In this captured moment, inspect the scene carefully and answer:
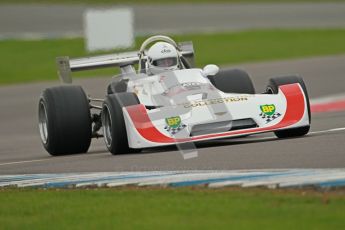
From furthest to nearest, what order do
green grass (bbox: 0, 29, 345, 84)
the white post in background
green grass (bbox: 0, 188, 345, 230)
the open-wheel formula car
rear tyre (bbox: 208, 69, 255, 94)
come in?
1. green grass (bbox: 0, 29, 345, 84)
2. the white post in background
3. rear tyre (bbox: 208, 69, 255, 94)
4. the open-wheel formula car
5. green grass (bbox: 0, 188, 345, 230)

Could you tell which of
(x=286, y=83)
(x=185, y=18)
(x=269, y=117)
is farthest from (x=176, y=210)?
(x=185, y=18)

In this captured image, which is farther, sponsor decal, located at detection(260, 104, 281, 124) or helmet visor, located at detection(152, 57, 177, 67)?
helmet visor, located at detection(152, 57, 177, 67)

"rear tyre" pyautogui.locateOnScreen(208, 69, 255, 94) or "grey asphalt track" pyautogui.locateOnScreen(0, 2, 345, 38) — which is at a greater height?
"rear tyre" pyautogui.locateOnScreen(208, 69, 255, 94)

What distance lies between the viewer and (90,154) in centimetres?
1417

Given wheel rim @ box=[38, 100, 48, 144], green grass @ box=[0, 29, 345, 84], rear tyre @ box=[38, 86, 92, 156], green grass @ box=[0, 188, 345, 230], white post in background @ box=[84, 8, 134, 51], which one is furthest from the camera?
green grass @ box=[0, 29, 345, 84]

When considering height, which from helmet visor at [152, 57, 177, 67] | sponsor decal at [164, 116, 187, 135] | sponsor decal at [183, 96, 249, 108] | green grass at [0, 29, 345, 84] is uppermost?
helmet visor at [152, 57, 177, 67]

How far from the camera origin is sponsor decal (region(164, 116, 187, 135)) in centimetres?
1270

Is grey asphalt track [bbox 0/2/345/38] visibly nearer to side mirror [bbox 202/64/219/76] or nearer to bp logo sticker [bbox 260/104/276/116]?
side mirror [bbox 202/64/219/76]

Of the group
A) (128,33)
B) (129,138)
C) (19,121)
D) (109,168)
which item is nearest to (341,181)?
(109,168)

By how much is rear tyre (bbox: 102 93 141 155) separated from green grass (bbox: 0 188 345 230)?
3.29 m

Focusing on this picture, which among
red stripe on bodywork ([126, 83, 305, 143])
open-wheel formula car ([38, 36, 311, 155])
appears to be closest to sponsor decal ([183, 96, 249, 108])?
open-wheel formula car ([38, 36, 311, 155])

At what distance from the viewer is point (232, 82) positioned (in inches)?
Result: 589

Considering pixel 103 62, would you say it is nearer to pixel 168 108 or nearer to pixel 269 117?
pixel 168 108

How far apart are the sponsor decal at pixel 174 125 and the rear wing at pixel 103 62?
9.09 ft
